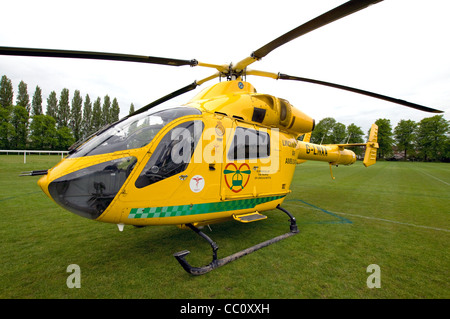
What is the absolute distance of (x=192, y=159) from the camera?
3.46 metres

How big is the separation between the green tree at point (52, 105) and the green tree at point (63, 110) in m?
0.92

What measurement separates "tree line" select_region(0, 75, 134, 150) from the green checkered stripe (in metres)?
41.4

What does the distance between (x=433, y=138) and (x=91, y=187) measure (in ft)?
287

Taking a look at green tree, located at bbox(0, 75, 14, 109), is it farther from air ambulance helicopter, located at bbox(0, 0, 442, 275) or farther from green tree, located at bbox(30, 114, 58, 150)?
air ambulance helicopter, located at bbox(0, 0, 442, 275)

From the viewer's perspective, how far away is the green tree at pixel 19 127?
4500 cm

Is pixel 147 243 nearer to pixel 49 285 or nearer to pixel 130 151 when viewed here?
pixel 49 285

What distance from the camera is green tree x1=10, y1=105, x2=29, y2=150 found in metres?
45.0

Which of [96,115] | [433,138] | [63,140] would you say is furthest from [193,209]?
[433,138]

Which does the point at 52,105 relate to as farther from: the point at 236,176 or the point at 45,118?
the point at 236,176

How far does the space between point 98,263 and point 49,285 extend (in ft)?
2.23

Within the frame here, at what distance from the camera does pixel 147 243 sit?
14.4 ft

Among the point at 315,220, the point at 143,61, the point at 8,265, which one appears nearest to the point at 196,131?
the point at 143,61

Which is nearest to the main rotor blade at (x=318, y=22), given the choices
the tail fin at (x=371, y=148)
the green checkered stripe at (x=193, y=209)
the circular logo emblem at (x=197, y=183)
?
the circular logo emblem at (x=197, y=183)
